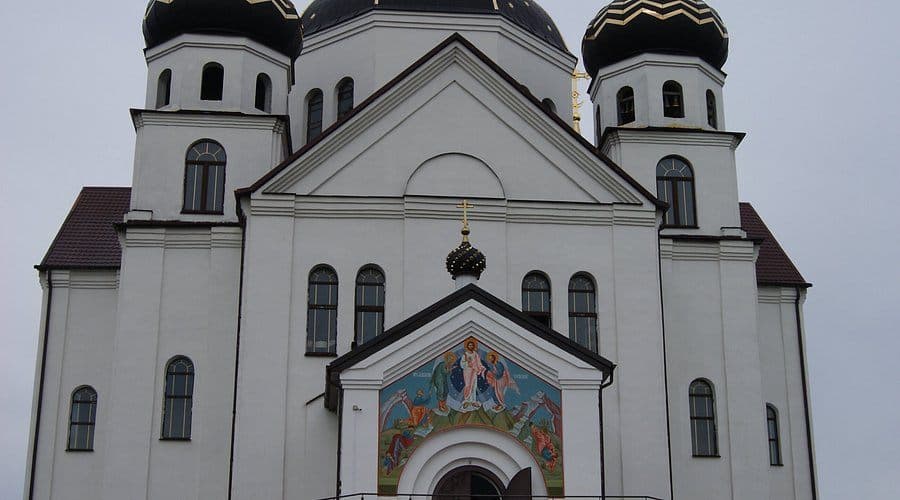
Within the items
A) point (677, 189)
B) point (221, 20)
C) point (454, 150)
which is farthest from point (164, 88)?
point (677, 189)

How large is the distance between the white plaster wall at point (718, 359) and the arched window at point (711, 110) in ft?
9.18

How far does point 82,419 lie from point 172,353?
10.2ft

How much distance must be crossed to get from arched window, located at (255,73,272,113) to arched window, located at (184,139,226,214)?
138 cm

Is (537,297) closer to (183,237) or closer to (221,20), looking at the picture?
(183,237)

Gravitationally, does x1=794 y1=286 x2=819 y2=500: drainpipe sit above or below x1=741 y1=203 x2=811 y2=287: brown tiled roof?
below

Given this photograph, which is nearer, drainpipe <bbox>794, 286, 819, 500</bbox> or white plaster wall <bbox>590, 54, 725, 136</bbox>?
drainpipe <bbox>794, 286, 819, 500</bbox>

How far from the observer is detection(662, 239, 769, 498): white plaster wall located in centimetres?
2225

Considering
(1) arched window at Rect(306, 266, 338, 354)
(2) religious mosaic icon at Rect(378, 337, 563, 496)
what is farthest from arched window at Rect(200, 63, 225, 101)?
(2) religious mosaic icon at Rect(378, 337, 563, 496)

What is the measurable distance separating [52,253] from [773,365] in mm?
13819

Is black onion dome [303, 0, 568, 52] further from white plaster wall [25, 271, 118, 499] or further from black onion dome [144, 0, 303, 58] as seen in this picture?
white plaster wall [25, 271, 118, 499]

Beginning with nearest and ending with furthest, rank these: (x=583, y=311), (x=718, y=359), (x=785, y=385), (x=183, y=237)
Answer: (x=583, y=311) → (x=183, y=237) → (x=718, y=359) → (x=785, y=385)

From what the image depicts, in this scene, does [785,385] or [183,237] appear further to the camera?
[785,385]

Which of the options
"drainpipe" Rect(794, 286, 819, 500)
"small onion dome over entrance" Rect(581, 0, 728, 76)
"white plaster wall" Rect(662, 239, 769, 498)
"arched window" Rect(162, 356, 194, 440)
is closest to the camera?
"arched window" Rect(162, 356, 194, 440)

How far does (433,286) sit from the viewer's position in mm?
21281
